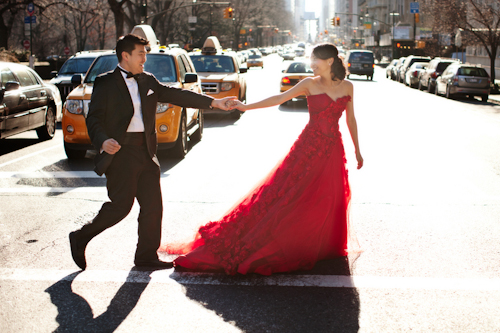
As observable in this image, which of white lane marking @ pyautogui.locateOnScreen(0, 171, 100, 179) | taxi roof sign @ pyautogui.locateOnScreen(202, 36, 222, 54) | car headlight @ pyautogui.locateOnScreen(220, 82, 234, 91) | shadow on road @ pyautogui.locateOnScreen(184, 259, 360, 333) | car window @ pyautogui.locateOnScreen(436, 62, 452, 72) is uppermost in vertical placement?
taxi roof sign @ pyautogui.locateOnScreen(202, 36, 222, 54)

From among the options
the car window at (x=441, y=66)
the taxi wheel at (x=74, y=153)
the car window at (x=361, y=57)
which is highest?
the car window at (x=361, y=57)

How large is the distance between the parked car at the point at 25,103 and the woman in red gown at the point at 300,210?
24.6 feet

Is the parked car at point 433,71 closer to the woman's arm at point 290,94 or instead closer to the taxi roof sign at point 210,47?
the taxi roof sign at point 210,47

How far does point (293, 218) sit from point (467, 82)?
74.8ft

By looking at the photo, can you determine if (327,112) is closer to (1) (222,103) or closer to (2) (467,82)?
(1) (222,103)

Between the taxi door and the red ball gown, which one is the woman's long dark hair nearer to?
the red ball gown

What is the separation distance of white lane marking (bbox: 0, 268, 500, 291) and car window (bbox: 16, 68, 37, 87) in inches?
342

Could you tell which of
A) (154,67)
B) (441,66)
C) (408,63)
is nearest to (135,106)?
(154,67)

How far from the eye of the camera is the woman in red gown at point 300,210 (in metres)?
4.61

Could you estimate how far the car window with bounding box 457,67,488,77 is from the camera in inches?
998

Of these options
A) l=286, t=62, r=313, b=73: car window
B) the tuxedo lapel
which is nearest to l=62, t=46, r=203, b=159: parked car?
the tuxedo lapel

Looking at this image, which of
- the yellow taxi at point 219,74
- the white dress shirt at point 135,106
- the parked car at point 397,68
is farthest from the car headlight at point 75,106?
the parked car at point 397,68

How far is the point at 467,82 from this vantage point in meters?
25.2

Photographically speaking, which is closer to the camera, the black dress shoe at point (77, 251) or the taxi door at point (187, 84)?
the black dress shoe at point (77, 251)
